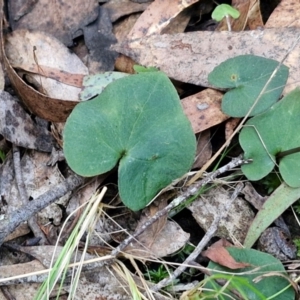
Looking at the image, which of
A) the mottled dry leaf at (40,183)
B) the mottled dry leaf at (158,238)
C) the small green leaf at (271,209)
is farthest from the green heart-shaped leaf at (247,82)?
the mottled dry leaf at (40,183)

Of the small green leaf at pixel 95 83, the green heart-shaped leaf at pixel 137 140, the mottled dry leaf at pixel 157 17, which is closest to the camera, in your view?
the green heart-shaped leaf at pixel 137 140

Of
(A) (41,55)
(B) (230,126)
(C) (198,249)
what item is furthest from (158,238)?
(A) (41,55)

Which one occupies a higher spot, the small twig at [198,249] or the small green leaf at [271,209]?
the small twig at [198,249]

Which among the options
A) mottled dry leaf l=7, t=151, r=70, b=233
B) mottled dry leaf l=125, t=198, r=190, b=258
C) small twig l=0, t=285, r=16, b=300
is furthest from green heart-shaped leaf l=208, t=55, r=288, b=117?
small twig l=0, t=285, r=16, b=300

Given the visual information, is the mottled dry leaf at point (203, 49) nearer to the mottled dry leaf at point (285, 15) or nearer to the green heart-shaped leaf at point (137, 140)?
the mottled dry leaf at point (285, 15)

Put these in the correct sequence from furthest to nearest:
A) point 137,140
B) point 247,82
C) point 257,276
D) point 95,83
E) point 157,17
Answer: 1. point 157,17
2. point 95,83
3. point 247,82
4. point 137,140
5. point 257,276

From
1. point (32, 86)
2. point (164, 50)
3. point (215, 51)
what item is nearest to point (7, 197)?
point (32, 86)

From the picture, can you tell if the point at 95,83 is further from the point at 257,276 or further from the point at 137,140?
the point at 257,276

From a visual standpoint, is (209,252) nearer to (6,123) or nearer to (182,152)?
(182,152)
